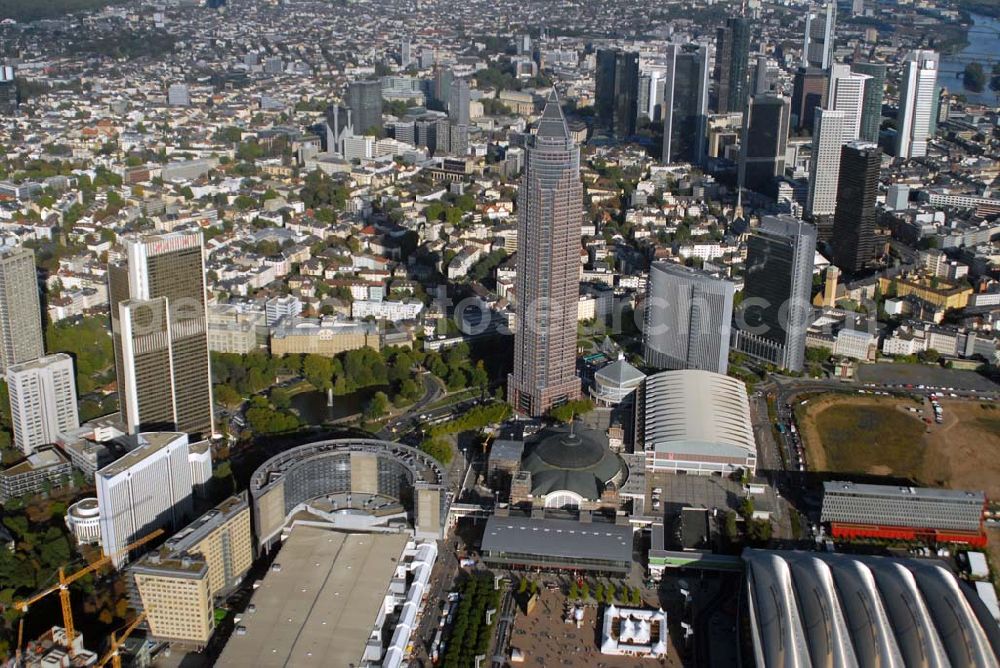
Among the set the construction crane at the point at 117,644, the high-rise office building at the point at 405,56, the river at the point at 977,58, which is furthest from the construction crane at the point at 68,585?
the river at the point at 977,58

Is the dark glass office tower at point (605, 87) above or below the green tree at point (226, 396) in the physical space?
above

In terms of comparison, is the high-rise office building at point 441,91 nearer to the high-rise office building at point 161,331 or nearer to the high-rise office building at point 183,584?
the high-rise office building at point 161,331

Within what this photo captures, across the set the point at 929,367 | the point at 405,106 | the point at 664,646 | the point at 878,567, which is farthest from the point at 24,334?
the point at 405,106

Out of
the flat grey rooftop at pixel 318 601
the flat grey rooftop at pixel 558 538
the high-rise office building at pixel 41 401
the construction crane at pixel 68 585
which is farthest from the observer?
the high-rise office building at pixel 41 401

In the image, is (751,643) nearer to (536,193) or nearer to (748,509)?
Result: (748,509)

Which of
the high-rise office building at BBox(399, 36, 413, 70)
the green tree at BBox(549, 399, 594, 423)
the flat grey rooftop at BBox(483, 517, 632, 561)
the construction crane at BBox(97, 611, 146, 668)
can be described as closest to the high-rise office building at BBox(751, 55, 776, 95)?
the high-rise office building at BBox(399, 36, 413, 70)

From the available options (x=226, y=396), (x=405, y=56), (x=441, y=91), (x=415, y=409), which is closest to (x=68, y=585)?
(x=226, y=396)

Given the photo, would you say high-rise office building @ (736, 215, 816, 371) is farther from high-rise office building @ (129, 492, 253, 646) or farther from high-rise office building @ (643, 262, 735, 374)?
high-rise office building @ (129, 492, 253, 646)
